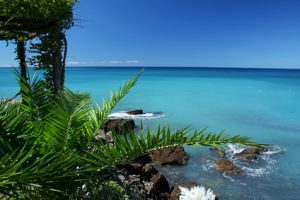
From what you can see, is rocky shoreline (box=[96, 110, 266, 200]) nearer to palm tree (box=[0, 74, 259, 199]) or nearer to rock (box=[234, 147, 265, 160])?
rock (box=[234, 147, 265, 160])

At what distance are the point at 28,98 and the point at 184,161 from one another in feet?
28.4

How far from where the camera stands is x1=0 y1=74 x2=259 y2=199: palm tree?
9.07 feet

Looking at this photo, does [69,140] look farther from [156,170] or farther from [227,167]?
[227,167]

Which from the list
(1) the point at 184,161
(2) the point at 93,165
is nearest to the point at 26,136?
(2) the point at 93,165

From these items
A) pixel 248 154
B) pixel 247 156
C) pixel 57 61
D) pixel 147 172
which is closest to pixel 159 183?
pixel 147 172

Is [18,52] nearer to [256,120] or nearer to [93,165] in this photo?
[93,165]

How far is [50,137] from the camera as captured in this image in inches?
136

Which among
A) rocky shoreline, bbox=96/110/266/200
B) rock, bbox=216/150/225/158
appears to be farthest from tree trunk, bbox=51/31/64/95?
rock, bbox=216/150/225/158

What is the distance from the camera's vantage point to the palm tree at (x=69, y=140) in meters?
2.76

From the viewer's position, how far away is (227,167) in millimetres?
11227

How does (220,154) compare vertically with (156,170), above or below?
below

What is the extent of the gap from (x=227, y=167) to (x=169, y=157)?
2.18 m

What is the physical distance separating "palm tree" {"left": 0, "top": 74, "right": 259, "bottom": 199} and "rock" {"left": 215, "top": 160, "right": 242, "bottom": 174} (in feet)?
25.9

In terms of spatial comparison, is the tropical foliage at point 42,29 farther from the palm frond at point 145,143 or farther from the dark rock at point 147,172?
the palm frond at point 145,143
